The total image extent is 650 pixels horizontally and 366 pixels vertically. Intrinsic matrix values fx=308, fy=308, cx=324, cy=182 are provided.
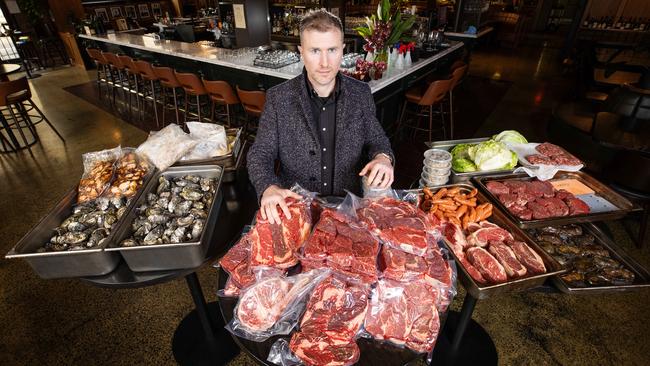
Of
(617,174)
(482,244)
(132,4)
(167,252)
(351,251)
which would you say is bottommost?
(617,174)

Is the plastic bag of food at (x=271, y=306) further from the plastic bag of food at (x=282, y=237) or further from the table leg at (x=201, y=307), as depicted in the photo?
the table leg at (x=201, y=307)

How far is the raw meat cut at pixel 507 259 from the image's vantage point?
1264 mm

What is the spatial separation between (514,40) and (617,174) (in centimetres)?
1095

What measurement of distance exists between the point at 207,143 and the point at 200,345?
4.34 feet

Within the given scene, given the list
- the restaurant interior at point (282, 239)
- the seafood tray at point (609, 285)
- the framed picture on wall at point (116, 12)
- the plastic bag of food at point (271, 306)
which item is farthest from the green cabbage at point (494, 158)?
the framed picture on wall at point (116, 12)

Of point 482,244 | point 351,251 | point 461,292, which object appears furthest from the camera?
point 461,292

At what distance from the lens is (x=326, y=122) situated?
168cm

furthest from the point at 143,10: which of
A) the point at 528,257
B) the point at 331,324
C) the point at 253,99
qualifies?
the point at 528,257

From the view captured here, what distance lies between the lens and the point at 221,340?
6.64 feet

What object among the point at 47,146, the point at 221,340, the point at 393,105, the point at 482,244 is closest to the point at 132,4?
the point at 47,146

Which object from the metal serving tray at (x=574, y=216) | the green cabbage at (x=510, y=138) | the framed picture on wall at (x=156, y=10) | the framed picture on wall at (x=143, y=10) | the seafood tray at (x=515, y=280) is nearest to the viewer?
the seafood tray at (x=515, y=280)

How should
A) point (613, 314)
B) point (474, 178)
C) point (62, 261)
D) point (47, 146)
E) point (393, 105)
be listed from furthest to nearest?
point (47, 146), point (393, 105), point (613, 314), point (474, 178), point (62, 261)

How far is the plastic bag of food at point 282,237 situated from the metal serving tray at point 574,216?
1066 mm

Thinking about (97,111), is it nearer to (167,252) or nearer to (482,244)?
(167,252)
